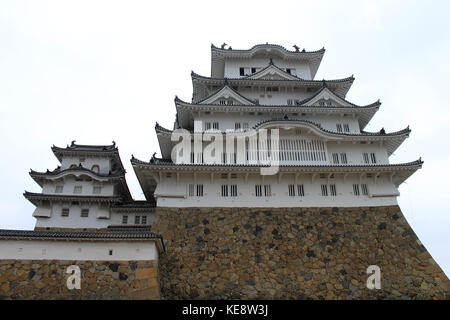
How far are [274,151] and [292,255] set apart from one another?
7.11 meters

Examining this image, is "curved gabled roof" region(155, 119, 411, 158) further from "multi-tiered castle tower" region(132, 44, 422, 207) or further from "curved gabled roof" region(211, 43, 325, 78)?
"curved gabled roof" region(211, 43, 325, 78)

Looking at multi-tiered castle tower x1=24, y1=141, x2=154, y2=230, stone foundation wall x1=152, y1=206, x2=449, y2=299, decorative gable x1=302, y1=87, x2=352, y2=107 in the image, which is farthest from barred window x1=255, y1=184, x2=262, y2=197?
decorative gable x1=302, y1=87, x2=352, y2=107

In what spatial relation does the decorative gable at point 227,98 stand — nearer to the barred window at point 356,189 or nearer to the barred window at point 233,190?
the barred window at point 233,190

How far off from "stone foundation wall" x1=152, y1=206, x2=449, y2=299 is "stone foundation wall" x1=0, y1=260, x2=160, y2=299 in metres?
1.92

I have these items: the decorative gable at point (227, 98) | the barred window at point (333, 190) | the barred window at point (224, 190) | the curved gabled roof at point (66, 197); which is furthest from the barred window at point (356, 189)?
the curved gabled roof at point (66, 197)

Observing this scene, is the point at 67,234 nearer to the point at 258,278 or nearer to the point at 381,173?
the point at 258,278

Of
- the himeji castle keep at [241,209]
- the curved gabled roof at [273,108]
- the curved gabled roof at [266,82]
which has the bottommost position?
the himeji castle keep at [241,209]

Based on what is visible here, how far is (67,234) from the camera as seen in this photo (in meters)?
15.4

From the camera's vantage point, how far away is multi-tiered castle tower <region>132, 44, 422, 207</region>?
2045 centimetres

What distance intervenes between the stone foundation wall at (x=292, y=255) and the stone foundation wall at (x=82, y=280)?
192 centimetres

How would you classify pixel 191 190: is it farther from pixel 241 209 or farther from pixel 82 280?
pixel 82 280

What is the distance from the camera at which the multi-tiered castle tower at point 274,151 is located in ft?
67.1

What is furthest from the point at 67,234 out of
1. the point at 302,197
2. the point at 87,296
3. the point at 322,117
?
the point at 322,117
